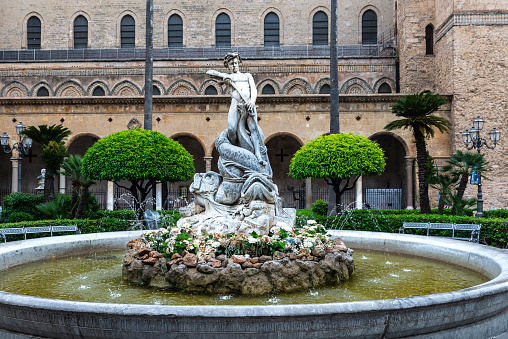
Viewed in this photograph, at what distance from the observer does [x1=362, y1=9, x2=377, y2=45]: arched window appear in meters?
28.9

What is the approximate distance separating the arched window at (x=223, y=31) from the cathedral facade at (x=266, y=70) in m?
0.07

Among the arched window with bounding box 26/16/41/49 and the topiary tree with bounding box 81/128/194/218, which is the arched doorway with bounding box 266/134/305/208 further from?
the arched window with bounding box 26/16/41/49

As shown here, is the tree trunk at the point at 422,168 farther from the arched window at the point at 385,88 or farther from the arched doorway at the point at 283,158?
the arched window at the point at 385,88

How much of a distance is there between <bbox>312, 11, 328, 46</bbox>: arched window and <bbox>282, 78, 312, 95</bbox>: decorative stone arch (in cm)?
468

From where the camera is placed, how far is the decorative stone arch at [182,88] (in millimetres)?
25953

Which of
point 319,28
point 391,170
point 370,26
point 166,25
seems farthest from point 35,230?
point 370,26

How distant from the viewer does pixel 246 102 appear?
287 inches

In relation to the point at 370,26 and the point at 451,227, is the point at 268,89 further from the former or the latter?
the point at 451,227

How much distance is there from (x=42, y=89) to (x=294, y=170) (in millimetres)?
19779

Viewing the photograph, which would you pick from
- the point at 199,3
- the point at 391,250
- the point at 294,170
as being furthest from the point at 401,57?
the point at 391,250

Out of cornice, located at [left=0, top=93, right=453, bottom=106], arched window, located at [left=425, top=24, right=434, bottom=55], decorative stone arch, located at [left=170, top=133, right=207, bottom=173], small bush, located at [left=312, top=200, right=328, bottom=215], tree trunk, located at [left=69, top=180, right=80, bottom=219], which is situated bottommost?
small bush, located at [left=312, top=200, right=328, bottom=215]

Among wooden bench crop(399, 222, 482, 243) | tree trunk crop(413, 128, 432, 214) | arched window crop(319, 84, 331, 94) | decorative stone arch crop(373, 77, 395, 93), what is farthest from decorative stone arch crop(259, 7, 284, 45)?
A: wooden bench crop(399, 222, 482, 243)

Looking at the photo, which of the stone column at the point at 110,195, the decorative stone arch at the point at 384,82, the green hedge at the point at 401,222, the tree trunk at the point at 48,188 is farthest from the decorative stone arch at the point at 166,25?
the green hedge at the point at 401,222

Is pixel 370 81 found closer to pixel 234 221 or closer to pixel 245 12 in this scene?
pixel 245 12
